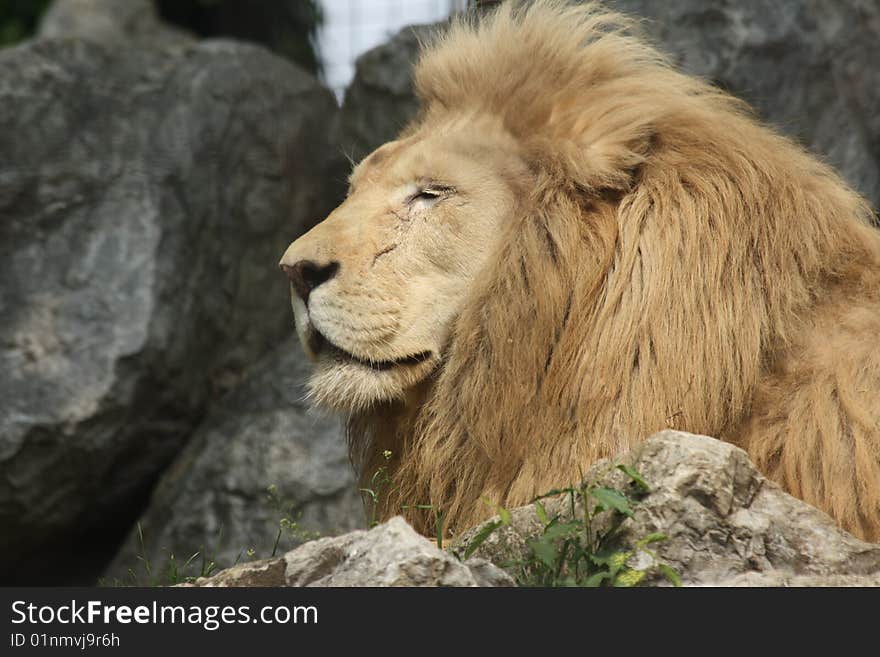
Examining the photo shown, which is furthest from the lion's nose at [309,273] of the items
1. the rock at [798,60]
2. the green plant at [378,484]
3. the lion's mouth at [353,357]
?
the rock at [798,60]

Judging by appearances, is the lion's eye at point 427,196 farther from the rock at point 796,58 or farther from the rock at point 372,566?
the rock at point 796,58

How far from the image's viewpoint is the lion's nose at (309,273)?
327 centimetres

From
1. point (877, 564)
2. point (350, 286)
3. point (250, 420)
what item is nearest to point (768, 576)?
point (877, 564)

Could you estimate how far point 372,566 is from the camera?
2.43 m

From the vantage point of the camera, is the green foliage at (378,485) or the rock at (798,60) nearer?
the green foliage at (378,485)

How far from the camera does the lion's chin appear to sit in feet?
10.8

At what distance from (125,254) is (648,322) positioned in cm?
346

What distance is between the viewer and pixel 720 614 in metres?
2.26

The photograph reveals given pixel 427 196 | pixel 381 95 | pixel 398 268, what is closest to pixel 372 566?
pixel 398 268

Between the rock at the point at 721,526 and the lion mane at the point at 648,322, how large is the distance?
0.29 meters

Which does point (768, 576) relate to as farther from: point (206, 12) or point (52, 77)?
point (206, 12)

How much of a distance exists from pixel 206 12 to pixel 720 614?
7.73 meters

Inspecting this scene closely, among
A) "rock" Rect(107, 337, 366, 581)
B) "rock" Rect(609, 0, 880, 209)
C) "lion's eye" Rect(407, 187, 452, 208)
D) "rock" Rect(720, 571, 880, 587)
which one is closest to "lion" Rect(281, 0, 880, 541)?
"lion's eye" Rect(407, 187, 452, 208)

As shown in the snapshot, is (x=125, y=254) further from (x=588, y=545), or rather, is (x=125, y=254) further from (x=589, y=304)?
(x=588, y=545)
